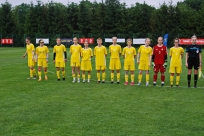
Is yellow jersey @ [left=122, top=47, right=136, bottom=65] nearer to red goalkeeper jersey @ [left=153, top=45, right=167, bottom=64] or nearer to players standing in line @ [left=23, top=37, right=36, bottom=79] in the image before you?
red goalkeeper jersey @ [left=153, top=45, right=167, bottom=64]

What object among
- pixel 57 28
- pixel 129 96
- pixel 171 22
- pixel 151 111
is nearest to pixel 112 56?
pixel 129 96

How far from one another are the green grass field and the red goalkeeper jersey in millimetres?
997

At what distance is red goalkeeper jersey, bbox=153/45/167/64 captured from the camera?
40.2 ft

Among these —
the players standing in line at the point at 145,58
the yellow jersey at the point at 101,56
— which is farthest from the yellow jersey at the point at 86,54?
the players standing in line at the point at 145,58

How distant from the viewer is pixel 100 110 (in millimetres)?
8359

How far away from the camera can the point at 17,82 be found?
13477 mm

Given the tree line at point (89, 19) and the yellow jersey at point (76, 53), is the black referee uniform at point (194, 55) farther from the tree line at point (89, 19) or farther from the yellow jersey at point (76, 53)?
A: the tree line at point (89, 19)

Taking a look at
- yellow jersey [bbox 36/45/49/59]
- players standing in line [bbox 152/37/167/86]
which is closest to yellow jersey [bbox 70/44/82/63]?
yellow jersey [bbox 36/45/49/59]

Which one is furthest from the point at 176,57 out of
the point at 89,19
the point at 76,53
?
the point at 89,19

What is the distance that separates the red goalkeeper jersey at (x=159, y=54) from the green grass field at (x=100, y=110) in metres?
1.00

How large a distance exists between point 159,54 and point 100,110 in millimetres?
4833

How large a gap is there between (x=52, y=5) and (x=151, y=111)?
53.2m

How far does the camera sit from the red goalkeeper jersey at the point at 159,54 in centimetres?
1225

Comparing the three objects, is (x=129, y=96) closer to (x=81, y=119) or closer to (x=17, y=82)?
(x=81, y=119)
